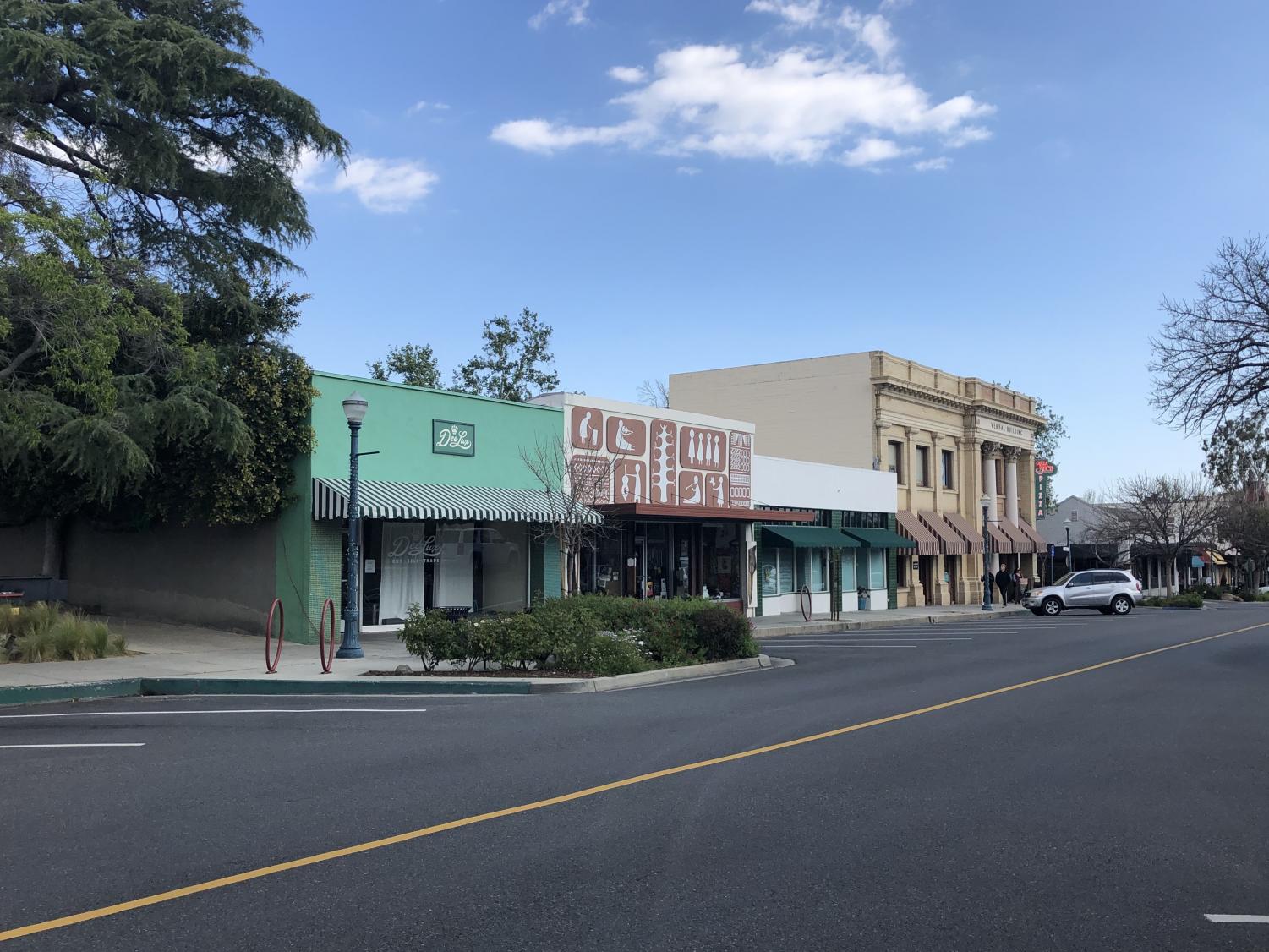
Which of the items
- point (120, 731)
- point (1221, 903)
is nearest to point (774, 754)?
point (1221, 903)

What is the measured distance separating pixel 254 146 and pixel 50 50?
4.57 metres

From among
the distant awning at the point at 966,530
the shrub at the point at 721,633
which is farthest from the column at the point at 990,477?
the shrub at the point at 721,633

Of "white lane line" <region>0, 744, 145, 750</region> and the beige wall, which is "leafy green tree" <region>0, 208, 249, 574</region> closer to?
"white lane line" <region>0, 744, 145, 750</region>

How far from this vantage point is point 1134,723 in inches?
457

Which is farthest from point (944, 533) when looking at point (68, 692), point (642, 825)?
point (642, 825)

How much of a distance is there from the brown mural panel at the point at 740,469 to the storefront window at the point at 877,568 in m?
10.3

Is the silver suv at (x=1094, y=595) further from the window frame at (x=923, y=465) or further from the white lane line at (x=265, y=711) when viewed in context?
the white lane line at (x=265, y=711)

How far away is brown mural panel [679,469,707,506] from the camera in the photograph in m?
30.1

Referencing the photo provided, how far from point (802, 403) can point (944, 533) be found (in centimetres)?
828

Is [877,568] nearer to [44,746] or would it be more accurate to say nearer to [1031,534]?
[1031,534]

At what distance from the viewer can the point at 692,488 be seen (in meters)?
30.4

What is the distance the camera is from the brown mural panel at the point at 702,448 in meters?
30.2

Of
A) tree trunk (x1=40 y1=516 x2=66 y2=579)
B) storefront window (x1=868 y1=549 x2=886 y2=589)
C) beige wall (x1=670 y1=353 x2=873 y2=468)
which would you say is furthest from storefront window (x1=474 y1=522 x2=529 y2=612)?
beige wall (x1=670 y1=353 x2=873 y2=468)

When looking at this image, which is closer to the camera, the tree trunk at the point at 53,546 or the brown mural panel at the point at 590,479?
the brown mural panel at the point at 590,479
